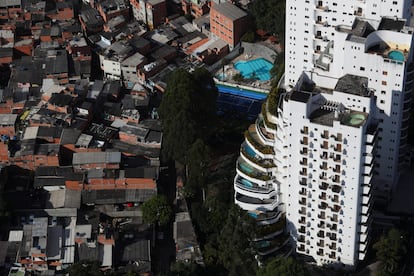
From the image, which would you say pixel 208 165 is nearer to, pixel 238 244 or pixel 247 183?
pixel 247 183

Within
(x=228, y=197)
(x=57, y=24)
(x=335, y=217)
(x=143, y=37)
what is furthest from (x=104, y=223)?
(x=57, y=24)

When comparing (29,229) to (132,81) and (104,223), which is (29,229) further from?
(132,81)

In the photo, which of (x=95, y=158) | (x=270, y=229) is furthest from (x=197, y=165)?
(x=95, y=158)

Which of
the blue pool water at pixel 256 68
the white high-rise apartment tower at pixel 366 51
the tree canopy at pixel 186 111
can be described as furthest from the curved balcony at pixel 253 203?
the blue pool water at pixel 256 68

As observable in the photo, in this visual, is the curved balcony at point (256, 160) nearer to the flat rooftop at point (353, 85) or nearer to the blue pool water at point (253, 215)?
the blue pool water at point (253, 215)

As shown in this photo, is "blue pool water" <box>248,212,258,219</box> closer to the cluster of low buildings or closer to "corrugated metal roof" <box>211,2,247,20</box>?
the cluster of low buildings

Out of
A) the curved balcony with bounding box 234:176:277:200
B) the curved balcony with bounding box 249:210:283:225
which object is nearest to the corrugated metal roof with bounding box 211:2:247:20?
the curved balcony with bounding box 234:176:277:200

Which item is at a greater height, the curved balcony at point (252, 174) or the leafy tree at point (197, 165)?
the curved balcony at point (252, 174)
